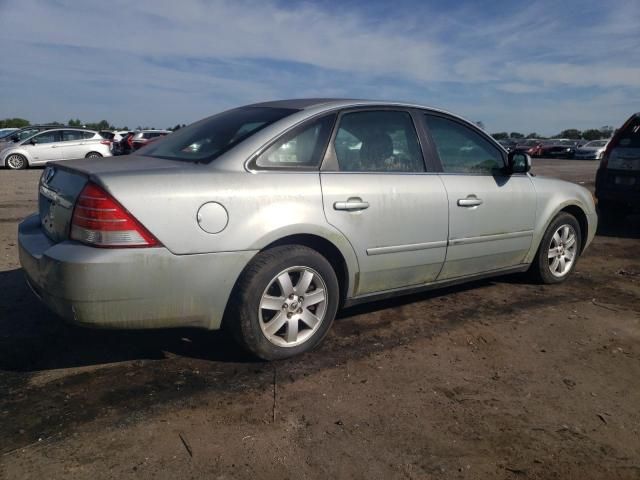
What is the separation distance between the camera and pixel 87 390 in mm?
2820

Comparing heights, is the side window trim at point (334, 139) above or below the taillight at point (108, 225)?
above

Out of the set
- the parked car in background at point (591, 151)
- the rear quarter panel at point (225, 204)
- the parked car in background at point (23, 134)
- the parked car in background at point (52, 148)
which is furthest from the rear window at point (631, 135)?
the parked car in background at point (591, 151)

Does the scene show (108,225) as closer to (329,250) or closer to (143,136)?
(329,250)

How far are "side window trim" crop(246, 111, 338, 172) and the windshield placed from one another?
0.15 meters

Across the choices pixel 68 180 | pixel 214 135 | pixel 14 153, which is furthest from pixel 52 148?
pixel 68 180

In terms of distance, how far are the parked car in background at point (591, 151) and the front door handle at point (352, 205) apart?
3450 cm

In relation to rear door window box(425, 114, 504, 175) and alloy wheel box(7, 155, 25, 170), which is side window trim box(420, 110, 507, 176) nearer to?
rear door window box(425, 114, 504, 175)

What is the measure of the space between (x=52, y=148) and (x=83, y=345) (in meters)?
17.6

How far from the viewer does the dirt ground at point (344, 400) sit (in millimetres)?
2281

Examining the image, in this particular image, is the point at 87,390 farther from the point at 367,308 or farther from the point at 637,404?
the point at 637,404

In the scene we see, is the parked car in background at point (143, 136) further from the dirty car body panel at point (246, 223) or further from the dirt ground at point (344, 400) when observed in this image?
the dirty car body panel at point (246, 223)

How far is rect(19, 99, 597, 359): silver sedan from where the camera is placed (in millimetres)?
2703

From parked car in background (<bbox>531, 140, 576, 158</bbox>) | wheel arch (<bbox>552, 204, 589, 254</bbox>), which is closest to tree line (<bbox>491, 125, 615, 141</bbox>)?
parked car in background (<bbox>531, 140, 576, 158</bbox>)

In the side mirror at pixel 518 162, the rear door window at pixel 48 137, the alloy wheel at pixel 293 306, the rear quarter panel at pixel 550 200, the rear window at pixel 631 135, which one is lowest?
the alloy wheel at pixel 293 306
